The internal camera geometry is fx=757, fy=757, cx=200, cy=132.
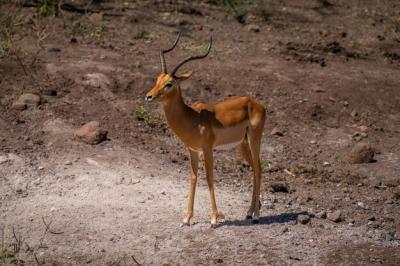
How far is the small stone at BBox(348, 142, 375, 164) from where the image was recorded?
421 inches

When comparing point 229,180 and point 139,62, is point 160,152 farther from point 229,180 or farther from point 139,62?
point 139,62

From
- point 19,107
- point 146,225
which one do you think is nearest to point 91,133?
point 19,107

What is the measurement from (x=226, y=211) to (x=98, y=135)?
2.38 meters

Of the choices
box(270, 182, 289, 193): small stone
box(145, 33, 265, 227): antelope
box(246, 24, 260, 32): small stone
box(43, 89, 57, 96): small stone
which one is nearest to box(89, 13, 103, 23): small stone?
box(246, 24, 260, 32): small stone

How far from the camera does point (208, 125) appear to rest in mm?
8195

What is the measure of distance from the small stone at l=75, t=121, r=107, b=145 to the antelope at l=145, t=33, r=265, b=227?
225cm

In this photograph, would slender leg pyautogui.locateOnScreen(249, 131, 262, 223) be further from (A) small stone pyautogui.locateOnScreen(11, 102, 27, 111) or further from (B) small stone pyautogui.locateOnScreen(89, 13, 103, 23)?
(B) small stone pyautogui.locateOnScreen(89, 13, 103, 23)

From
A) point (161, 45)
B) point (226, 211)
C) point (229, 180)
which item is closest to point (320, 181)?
point (229, 180)

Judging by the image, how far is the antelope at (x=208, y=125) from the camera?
798 cm

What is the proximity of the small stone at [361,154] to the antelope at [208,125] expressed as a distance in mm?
2475

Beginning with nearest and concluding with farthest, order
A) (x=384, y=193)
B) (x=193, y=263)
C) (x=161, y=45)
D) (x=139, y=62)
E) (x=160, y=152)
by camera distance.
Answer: (x=193, y=263) < (x=384, y=193) < (x=160, y=152) < (x=139, y=62) < (x=161, y=45)

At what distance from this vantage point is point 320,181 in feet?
33.2

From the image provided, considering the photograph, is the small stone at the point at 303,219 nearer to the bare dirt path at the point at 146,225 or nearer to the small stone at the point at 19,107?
the bare dirt path at the point at 146,225

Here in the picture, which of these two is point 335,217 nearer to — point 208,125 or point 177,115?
point 208,125
